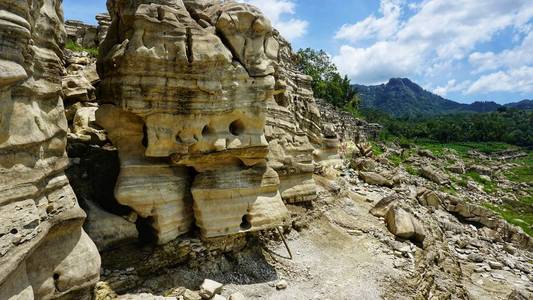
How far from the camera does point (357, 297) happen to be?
36.2ft

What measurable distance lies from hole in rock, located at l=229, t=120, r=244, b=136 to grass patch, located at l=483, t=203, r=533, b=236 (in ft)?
83.7

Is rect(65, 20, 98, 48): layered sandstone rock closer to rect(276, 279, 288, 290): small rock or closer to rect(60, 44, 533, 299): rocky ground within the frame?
rect(60, 44, 533, 299): rocky ground

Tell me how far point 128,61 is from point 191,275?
6.20 m

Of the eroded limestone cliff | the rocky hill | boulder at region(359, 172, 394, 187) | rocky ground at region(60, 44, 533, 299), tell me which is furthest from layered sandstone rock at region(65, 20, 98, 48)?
boulder at region(359, 172, 394, 187)

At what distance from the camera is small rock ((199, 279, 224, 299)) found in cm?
952

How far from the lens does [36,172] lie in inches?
254

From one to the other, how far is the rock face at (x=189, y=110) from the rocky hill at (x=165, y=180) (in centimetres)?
4

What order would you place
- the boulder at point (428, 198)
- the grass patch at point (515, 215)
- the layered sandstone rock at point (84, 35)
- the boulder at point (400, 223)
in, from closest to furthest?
1. the boulder at point (400, 223)
2. the layered sandstone rock at point (84, 35)
3. the boulder at point (428, 198)
4. the grass patch at point (515, 215)

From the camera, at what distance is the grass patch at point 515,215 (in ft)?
88.9

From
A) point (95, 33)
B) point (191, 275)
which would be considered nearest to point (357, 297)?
point (191, 275)

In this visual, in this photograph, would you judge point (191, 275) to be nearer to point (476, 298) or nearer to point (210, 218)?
point (210, 218)

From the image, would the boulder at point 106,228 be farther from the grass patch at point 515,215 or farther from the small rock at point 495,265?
the grass patch at point 515,215

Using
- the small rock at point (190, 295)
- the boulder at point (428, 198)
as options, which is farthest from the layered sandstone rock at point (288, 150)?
the boulder at point (428, 198)

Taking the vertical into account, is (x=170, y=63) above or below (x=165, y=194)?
above
